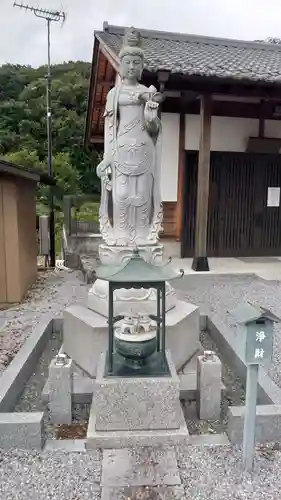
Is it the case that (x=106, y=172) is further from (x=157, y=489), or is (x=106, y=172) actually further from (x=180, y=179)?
(x=180, y=179)

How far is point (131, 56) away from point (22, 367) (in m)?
3.20

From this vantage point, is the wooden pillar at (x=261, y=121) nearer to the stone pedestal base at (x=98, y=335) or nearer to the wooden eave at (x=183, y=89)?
the wooden eave at (x=183, y=89)

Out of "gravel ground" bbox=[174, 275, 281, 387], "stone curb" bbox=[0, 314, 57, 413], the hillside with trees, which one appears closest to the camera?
"stone curb" bbox=[0, 314, 57, 413]

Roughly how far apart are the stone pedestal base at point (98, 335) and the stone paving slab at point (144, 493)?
4.60ft

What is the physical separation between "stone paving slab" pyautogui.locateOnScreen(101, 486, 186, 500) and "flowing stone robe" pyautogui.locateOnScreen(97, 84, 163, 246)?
7.64ft

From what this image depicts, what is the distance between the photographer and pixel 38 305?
20.4 feet

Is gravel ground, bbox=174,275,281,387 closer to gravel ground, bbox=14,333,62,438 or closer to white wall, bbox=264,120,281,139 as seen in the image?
gravel ground, bbox=14,333,62,438

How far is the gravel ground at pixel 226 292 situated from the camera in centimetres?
602

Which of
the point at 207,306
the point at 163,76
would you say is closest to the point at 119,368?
the point at 207,306

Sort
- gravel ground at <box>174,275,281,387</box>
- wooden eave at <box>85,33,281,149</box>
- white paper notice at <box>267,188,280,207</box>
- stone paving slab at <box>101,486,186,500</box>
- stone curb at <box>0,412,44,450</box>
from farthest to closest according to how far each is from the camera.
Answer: white paper notice at <box>267,188,280,207</box> < wooden eave at <box>85,33,281,149</box> < gravel ground at <box>174,275,281,387</box> < stone curb at <box>0,412,44,450</box> < stone paving slab at <box>101,486,186,500</box>

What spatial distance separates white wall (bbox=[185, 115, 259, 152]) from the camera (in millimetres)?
8984

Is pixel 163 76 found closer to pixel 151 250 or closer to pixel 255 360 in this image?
pixel 151 250

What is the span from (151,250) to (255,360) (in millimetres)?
1941

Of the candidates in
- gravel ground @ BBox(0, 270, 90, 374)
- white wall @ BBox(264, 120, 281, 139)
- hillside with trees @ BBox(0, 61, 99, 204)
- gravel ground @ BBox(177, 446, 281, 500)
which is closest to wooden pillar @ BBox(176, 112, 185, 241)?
white wall @ BBox(264, 120, 281, 139)
